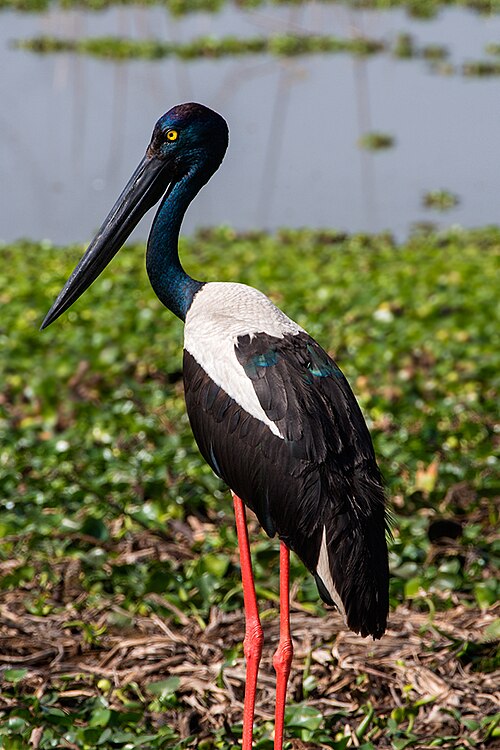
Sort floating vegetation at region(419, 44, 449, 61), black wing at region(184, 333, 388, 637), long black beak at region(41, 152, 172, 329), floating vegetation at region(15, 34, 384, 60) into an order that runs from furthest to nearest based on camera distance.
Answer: floating vegetation at region(419, 44, 449, 61), floating vegetation at region(15, 34, 384, 60), long black beak at region(41, 152, 172, 329), black wing at region(184, 333, 388, 637)

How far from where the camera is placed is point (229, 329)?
9.92ft

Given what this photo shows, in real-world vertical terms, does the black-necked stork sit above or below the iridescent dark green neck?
below

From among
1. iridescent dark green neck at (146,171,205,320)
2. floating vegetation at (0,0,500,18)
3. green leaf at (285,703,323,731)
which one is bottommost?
green leaf at (285,703,323,731)

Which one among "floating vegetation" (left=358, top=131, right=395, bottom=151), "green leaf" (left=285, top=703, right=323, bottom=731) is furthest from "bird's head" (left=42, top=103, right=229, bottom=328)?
"floating vegetation" (left=358, top=131, right=395, bottom=151)

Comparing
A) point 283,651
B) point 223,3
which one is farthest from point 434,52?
point 283,651

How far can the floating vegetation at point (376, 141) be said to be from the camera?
13.5 metres

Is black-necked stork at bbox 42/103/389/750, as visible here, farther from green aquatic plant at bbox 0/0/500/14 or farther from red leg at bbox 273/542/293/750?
green aquatic plant at bbox 0/0/500/14

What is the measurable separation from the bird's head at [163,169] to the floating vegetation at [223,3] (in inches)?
804

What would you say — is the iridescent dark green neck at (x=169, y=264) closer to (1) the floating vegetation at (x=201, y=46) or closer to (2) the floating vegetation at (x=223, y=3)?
(1) the floating vegetation at (x=201, y=46)

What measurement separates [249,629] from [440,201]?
8.85 meters

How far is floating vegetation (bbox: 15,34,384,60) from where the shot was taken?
733 inches

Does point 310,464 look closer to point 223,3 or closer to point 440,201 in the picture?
point 440,201

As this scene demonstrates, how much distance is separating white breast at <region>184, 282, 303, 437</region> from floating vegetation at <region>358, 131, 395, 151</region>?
1058 cm

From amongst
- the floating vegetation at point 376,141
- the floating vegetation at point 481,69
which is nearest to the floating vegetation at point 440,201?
the floating vegetation at point 376,141
